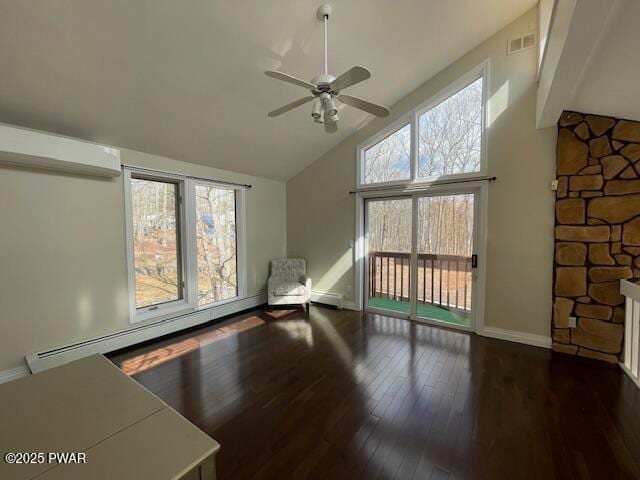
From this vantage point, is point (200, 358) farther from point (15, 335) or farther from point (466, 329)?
point (466, 329)

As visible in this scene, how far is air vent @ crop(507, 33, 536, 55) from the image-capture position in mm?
3125

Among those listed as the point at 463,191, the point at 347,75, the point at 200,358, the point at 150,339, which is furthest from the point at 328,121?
the point at 150,339

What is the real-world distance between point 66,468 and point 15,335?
2.80 metres

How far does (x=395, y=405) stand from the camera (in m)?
2.17

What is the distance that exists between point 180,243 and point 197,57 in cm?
236

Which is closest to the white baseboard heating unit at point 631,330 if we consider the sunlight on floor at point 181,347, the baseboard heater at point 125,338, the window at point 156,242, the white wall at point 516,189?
the white wall at point 516,189

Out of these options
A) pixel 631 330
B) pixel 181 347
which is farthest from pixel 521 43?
pixel 181 347

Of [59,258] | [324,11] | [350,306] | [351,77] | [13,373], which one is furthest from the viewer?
[350,306]

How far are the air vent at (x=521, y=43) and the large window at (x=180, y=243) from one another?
410 cm

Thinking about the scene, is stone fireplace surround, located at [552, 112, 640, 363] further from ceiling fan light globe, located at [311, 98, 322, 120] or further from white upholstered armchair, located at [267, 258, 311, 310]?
white upholstered armchair, located at [267, 258, 311, 310]

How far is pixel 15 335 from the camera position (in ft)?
8.29

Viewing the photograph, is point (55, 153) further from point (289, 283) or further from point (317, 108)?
point (289, 283)

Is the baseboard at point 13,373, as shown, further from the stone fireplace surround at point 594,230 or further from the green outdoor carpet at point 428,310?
the stone fireplace surround at point 594,230

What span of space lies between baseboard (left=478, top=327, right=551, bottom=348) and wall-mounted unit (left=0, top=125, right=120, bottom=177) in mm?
4740
